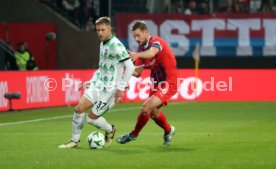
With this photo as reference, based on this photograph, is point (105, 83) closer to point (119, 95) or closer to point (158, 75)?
point (119, 95)

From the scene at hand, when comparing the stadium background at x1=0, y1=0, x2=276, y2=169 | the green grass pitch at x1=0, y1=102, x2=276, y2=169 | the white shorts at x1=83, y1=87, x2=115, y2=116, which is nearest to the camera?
the green grass pitch at x1=0, y1=102, x2=276, y2=169

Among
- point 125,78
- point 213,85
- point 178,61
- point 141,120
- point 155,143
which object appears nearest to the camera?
point 125,78

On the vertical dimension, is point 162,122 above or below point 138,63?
below

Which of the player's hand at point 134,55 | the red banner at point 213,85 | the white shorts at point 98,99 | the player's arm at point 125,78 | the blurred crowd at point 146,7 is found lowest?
the red banner at point 213,85

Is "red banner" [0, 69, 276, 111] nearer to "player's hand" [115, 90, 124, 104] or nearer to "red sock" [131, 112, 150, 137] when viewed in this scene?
"red sock" [131, 112, 150, 137]

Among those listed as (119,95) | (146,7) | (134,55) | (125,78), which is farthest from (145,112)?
(146,7)

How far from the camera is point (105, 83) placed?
1523cm

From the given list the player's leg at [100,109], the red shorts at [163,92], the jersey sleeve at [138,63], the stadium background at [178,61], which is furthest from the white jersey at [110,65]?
the stadium background at [178,61]

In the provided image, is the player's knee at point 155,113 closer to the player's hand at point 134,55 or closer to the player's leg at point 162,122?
the player's leg at point 162,122

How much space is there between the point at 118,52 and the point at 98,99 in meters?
0.89

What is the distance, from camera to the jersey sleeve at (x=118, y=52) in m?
15.2

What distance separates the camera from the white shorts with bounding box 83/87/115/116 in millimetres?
15250

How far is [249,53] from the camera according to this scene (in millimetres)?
34562

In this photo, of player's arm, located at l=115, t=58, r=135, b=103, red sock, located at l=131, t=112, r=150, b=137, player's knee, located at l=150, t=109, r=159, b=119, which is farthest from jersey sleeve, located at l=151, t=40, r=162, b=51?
red sock, located at l=131, t=112, r=150, b=137
